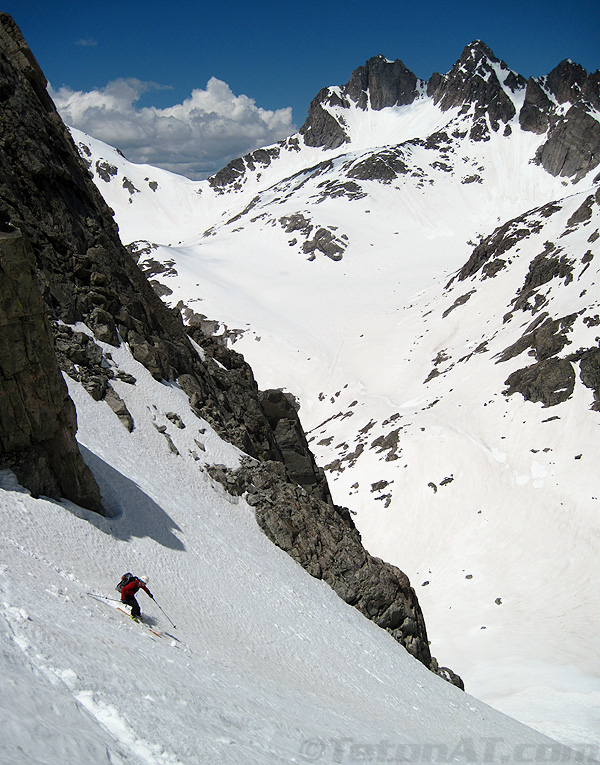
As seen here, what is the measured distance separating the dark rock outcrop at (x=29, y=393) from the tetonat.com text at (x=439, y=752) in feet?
26.4

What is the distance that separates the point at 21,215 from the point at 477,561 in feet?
98.1

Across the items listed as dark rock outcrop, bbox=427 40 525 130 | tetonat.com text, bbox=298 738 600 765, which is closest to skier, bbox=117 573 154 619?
tetonat.com text, bbox=298 738 600 765

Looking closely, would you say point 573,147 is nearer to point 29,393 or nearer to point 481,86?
point 481,86

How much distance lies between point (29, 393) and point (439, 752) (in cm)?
1123

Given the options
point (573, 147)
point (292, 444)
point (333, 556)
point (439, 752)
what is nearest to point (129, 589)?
point (439, 752)

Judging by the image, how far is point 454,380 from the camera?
5366cm

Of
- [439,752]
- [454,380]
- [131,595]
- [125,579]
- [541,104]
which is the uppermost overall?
[541,104]

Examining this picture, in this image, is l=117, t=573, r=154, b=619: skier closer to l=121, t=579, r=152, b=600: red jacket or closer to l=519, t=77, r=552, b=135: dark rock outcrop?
l=121, t=579, r=152, b=600: red jacket

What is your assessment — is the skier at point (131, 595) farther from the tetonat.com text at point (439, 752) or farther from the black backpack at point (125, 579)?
the tetonat.com text at point (439, 752)

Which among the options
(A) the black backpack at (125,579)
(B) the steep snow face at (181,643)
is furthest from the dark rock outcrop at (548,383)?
(A) the black backpack at (125,579)

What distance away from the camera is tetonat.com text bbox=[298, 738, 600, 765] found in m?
8.29

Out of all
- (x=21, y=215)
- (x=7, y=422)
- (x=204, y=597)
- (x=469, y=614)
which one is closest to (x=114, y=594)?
(x=204, y=597)

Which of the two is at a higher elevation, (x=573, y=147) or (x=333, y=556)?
(x=573, y=147)

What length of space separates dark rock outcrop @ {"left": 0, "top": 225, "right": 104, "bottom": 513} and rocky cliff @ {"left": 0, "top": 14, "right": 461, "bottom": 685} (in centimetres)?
513
